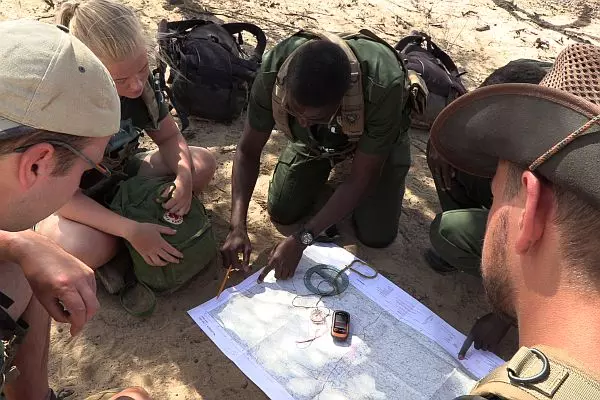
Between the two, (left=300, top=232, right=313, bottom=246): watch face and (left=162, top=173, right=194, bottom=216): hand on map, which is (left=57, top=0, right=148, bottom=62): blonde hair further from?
(left=300, top=232, right=313, bottom=246): watch face

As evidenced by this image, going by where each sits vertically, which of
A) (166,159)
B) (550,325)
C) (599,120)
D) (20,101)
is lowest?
Result: (166,159)

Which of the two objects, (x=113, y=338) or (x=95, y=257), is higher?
(x=95, y=257)

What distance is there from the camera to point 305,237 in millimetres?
2314

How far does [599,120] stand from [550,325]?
38cm

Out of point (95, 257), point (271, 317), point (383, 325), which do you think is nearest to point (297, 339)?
point (271, 317)

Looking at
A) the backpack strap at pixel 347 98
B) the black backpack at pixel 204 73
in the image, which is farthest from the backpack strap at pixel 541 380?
the black backpack at pixel 204 73

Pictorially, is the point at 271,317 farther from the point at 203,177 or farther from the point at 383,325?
the point at 203,177

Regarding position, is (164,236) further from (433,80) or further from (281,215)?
(433,80)

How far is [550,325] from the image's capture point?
0.99 m

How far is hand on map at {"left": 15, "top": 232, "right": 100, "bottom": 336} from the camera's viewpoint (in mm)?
1534

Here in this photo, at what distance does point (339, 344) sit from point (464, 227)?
2.52ft

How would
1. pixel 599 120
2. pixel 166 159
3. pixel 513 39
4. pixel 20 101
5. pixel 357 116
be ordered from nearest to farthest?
pixel 599 120
pixel 20 101
pixel 357 116
pixel 166 159
pixel 513 39

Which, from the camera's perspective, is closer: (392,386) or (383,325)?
(392,386)

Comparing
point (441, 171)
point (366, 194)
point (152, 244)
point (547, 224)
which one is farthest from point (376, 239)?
point (547, 224)
